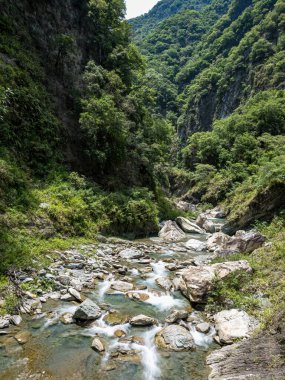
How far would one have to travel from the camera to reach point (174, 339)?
25.3ft

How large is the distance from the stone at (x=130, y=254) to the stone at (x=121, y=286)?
134 inches

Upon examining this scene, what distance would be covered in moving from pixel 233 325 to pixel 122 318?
3.08m

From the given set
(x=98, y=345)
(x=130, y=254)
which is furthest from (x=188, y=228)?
(x=98, y=345)

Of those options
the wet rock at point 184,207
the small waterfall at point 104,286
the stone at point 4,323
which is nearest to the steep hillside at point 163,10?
the wet rock at point 184,207

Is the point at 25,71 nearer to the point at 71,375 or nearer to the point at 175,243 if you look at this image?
the point at 175,243

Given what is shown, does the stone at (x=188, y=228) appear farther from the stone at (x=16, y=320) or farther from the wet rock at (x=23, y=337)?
the wet rock at (x=23, y=337)

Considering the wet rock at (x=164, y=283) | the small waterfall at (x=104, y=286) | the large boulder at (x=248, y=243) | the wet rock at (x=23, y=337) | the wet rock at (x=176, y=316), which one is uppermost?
the wet rock at (x=23, y=337)

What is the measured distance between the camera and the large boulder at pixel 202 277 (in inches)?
389

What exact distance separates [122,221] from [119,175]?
642 centimetres

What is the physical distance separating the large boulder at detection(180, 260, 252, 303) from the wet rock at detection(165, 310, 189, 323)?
94 centimetres

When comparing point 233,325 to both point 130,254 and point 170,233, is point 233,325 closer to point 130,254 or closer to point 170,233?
point 130,254

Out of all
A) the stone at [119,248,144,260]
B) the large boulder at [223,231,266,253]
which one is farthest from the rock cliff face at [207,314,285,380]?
the stone at [119,248,144,260]

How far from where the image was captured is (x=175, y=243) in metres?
20.2

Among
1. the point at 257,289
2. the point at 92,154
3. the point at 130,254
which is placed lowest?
the point at 130,254
